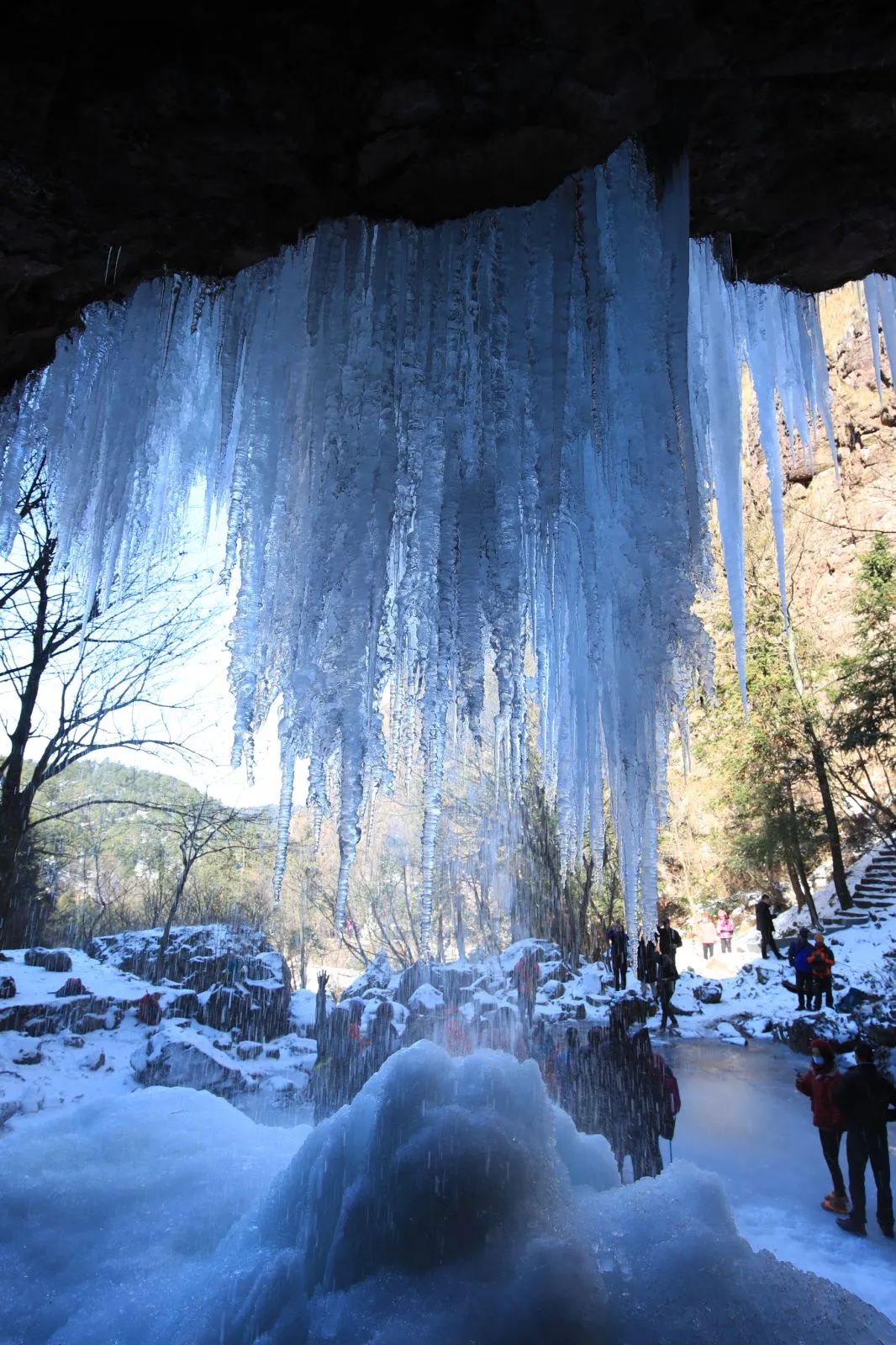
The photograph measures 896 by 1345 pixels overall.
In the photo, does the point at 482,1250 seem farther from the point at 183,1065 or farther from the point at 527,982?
the point at 527,982

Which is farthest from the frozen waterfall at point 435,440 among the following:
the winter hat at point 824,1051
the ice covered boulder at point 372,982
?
the ice covered boulder at point 372,982

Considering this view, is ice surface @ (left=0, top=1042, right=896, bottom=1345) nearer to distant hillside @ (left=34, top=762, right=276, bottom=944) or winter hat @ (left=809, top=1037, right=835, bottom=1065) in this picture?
winter hat @ (left=809, top=1037, right=835, bottom=1065)

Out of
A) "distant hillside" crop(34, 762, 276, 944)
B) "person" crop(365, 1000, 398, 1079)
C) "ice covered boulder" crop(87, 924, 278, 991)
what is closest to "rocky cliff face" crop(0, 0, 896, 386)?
"person" crop(365, 1000, 398, 1079)

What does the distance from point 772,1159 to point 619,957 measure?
993 centimetres

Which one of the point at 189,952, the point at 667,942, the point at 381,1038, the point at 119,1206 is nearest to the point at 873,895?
the point at 667,942

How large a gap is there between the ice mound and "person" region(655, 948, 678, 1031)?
1035 cm

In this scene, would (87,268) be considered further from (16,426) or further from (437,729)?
(437,729)

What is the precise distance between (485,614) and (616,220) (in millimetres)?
1907

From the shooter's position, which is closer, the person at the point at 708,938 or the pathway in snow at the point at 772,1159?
the pathway in snow at the point at 772,1159

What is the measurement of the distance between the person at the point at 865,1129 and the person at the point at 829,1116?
4.1 inches

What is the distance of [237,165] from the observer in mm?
3125

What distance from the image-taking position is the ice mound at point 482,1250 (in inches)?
106

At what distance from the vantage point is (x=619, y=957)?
1612 cm

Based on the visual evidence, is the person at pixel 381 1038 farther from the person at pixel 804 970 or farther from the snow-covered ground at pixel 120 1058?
the person at pixel 804 970
